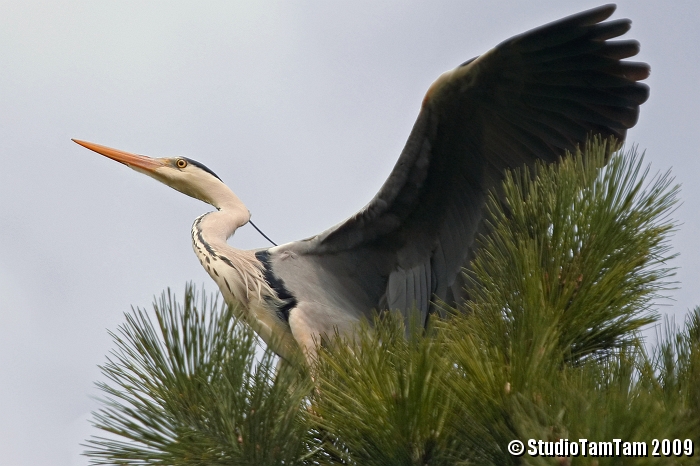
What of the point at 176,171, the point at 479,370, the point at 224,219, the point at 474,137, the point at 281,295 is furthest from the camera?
the point at 176,171

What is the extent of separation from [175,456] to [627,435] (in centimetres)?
83

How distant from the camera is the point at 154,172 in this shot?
4.29m

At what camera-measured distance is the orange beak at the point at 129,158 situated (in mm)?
4285

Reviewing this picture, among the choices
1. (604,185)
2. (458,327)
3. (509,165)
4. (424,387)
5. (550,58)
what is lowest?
(424,387)

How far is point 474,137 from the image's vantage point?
3287mm

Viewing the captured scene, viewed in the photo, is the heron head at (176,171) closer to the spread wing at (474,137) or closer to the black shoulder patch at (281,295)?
the black shoulder patch at (281,295)

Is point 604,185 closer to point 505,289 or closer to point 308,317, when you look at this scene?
point 505,289

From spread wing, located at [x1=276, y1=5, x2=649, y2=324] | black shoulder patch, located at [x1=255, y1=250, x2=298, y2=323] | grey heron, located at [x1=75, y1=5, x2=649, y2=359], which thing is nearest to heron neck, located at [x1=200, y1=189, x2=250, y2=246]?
grey heron, located at [x1=75, y1=5, x2=649, y2=359]

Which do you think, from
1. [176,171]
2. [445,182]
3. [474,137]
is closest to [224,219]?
[176,171]

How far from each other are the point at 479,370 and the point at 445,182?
1792 mm

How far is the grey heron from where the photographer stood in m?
3.14

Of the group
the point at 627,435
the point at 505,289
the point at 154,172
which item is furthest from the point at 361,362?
the point at 154,172

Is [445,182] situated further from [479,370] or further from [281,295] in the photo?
[479,370]

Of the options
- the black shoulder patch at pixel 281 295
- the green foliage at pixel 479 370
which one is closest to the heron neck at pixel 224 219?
the black shoulder patch at pixel 281 295
